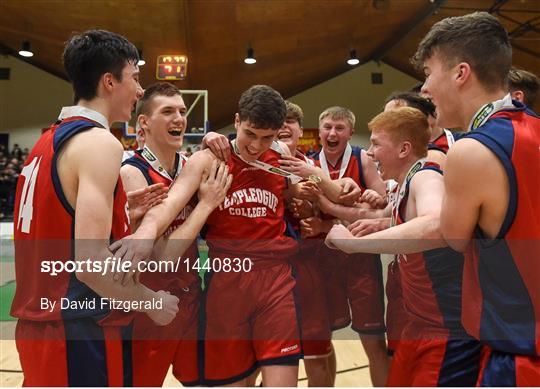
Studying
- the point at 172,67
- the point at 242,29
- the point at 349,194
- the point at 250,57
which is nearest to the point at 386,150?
the point at 349,194

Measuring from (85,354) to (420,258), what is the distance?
1.62 meters

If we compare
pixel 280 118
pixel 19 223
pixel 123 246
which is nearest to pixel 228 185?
pixel 280 118

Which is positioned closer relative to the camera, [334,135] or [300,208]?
[300,208]

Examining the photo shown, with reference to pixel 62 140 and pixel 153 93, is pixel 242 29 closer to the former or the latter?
pixel 153 93

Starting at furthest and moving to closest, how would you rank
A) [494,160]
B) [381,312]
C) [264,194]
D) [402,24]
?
[402,24]
[381,312]
[264,194]
[494,160]

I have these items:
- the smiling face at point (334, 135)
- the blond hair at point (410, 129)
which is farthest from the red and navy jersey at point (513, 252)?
the smiling face at point (334, 135)

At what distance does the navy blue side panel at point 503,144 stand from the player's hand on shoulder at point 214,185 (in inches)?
52.4

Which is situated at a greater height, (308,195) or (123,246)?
(308,195)

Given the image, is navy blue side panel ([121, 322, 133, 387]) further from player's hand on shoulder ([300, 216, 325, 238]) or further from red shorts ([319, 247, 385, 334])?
red shorts ([319, 247, 385, 334])

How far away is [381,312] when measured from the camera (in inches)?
134

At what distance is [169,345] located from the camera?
8.58 feet

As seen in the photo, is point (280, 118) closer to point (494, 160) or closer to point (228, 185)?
point (228, 185)

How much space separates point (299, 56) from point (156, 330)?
13.3 metres

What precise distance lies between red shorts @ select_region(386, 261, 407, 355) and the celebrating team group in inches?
0.7
